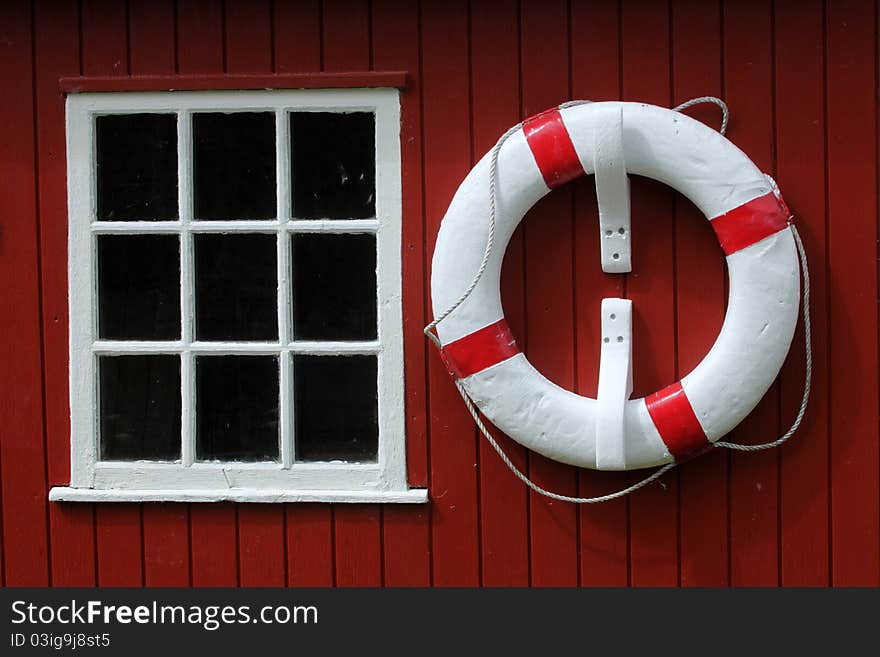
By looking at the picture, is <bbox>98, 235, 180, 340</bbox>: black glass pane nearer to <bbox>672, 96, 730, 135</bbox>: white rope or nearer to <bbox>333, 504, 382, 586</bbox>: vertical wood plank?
<bbox>333, 504, 382, 586</bbox>: vertical wood plank

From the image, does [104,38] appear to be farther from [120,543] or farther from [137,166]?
[120,543]

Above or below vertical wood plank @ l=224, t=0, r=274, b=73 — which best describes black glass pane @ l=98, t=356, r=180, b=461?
below

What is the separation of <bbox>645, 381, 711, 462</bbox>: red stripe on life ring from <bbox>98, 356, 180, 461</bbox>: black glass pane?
A: 114cm

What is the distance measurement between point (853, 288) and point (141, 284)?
168cm

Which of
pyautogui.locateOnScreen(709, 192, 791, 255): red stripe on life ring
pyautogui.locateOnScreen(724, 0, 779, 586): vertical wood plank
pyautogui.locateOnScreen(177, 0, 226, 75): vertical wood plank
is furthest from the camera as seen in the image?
pyautogui.locateOnScreen(177, 0, 226, 75): vertical wood plank

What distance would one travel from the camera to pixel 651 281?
8.76ft

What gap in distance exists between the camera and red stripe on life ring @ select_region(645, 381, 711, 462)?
2.56 meters

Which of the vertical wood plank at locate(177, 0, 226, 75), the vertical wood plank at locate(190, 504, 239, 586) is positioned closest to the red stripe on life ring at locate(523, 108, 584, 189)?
the vertical wood plank at locate(177, 0, 226, 75)

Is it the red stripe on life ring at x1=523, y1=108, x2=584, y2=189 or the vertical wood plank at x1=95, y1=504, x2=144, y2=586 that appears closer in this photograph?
the red stripe on life ring at x1=523, y1=108, x2=584, y2=189

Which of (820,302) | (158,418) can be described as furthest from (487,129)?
(158,418)

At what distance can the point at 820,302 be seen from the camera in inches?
104

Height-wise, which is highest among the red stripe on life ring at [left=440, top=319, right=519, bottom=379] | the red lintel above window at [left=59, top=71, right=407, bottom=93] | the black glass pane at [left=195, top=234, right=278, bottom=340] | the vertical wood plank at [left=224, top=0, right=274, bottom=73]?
the vertical wood plank at [left=224, top=0, right=274, bottom=73]

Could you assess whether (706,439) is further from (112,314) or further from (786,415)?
(112,314)

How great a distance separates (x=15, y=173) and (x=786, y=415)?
192 centimetres
